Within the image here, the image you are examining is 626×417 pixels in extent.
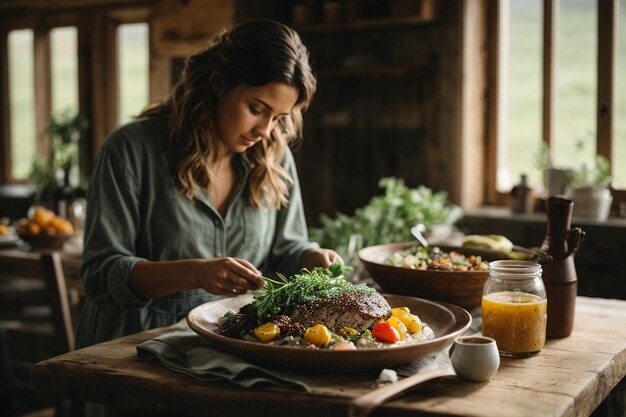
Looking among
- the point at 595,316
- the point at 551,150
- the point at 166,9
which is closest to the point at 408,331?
the point at 595,316

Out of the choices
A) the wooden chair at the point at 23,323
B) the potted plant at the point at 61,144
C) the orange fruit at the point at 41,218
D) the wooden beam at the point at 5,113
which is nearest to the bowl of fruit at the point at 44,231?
the orange fruit at the point at 41,218

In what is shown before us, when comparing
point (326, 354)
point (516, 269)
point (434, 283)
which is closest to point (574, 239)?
point (516, 269)

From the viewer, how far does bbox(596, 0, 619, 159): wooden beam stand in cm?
395

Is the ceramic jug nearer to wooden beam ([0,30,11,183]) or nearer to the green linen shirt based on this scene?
the green linen shirt

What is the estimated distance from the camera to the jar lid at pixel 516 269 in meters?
1.60

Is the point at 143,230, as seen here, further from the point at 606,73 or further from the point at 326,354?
the point at 606,73

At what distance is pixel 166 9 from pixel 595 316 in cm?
388

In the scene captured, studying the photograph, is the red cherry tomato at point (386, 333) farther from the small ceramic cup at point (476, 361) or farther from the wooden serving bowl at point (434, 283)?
the wooden serving bowl at point (434, 283)

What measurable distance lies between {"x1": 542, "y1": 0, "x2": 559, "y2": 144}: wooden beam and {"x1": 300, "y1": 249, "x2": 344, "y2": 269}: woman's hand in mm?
2466

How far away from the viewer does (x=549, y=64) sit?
13.6 feet

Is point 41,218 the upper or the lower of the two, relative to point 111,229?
lower

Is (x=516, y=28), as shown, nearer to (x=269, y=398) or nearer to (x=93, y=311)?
(x=93, y=311)

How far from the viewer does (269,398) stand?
51.7 inches

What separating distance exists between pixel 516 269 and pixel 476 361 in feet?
0.98
